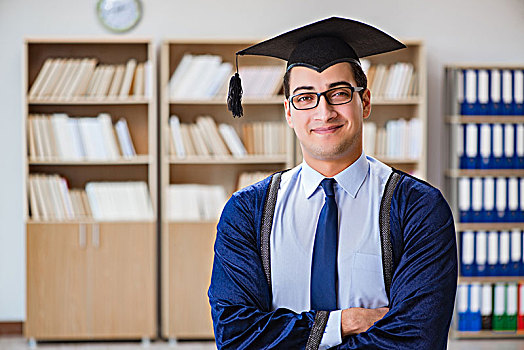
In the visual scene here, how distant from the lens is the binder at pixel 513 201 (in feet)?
16.2

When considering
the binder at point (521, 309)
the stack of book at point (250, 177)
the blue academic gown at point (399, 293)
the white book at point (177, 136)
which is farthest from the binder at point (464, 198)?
the blue academic gown at point (399, 293)

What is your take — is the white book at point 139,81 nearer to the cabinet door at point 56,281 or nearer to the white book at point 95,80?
the white book at point 95,80

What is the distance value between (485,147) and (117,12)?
8.77 ft

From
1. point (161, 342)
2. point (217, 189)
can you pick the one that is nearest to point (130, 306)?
point (161, 342)

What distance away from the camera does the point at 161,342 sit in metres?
4.90

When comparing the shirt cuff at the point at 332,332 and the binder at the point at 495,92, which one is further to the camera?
the binder at the point at 495,92

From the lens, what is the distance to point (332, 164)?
1729 mm

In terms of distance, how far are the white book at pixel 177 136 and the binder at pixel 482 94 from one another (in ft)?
6.53

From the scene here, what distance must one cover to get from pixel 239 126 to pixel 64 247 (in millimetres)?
1438

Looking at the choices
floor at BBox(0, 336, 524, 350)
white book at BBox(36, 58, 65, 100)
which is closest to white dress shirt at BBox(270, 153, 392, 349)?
floor at BBox(0, 336, 524, 350)

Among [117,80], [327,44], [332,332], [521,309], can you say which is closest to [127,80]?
[117,80]

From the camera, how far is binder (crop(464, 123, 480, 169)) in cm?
489

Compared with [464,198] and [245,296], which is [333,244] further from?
[464,198]

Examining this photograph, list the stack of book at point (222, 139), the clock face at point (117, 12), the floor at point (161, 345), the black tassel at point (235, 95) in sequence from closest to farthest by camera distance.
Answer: the black tassel at point (235, 95) < the floor at point (161, 345) < the stack of book at point (222, 139) < the clock face at point (117, 12)
